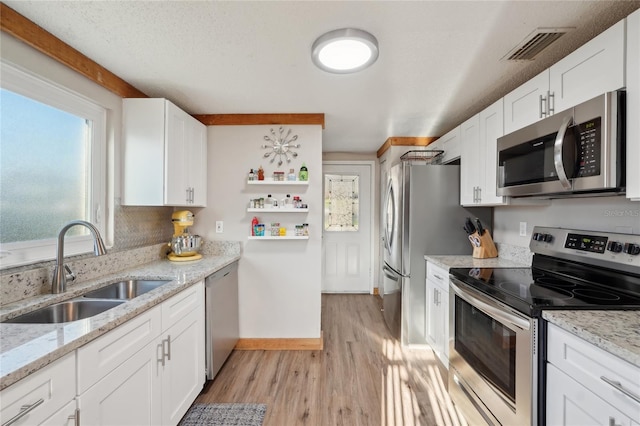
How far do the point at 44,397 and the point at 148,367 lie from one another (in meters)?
0.56

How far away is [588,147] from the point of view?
131 centimetres

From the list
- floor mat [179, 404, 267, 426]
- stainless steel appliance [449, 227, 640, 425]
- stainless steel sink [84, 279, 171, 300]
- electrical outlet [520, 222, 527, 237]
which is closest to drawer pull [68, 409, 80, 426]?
stainless steel sink [84, 279, 171, 300]

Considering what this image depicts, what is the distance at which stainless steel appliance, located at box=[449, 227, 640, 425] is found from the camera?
4.08 ft

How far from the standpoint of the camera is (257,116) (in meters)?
2.72

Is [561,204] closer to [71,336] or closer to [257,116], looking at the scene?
[257,116]

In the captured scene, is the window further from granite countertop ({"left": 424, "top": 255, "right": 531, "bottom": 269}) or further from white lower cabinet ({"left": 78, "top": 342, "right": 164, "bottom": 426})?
granite countertop ({"left": 424, "top": 255, "right": 531, "bottom": 269})

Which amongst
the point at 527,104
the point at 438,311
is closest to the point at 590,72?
the point at 527,104

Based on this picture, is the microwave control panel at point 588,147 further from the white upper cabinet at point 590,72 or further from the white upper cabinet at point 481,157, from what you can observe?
the white upper cabinet at point 481,157

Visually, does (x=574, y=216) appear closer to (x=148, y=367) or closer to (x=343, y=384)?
(x=343, y=384)

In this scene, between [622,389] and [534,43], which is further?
[534,43]

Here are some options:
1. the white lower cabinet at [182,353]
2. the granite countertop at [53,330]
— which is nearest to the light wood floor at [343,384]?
the white lower cabinet at [182,353]

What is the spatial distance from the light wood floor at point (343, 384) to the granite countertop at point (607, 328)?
1.13 metres

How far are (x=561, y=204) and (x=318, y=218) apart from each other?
1.84 meters

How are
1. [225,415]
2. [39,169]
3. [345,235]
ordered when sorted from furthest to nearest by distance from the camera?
[345,235]
[225,415]
[39,169]
